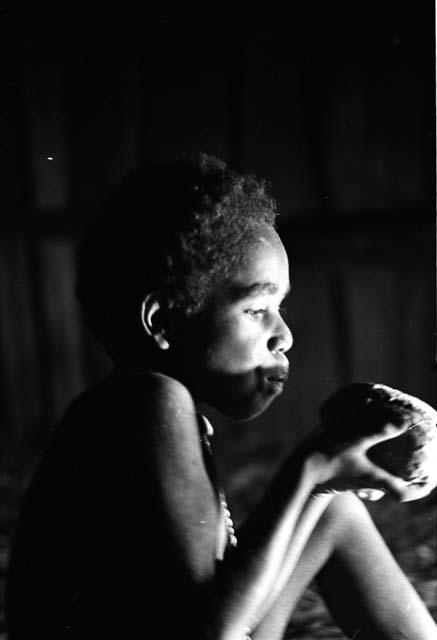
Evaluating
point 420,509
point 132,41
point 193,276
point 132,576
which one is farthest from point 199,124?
point 132,576

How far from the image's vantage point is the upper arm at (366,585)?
1172 millimetres

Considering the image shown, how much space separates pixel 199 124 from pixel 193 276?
214cm

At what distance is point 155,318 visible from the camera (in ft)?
3.33

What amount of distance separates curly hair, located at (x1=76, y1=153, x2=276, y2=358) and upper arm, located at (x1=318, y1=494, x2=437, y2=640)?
1.22 feet

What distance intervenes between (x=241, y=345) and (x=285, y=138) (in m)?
2.10

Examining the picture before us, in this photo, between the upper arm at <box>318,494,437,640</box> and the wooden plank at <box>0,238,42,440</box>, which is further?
the wooden plank at <box>0,238,42,440</box>

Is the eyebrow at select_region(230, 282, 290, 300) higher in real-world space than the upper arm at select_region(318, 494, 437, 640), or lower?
higher

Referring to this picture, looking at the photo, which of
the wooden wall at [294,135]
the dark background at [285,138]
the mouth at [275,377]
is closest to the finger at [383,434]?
the mouth at [275,377]

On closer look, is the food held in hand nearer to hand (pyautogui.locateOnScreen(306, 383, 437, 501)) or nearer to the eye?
hand (pyautogui.locateOnScreen(306, 383, 437, 501))

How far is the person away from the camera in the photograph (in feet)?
2.82

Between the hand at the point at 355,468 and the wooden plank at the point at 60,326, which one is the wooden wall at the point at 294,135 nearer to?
the wooden plank at the point at 60,326

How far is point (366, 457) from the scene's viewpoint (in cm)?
92

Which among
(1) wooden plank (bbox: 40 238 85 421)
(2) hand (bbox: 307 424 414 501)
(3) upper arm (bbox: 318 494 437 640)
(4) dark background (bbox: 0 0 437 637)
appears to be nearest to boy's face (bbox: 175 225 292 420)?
(2) hand (bbox: 307 424 414 501)

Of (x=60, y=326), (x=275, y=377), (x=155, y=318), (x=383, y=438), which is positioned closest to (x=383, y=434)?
(x=383, y=438)
